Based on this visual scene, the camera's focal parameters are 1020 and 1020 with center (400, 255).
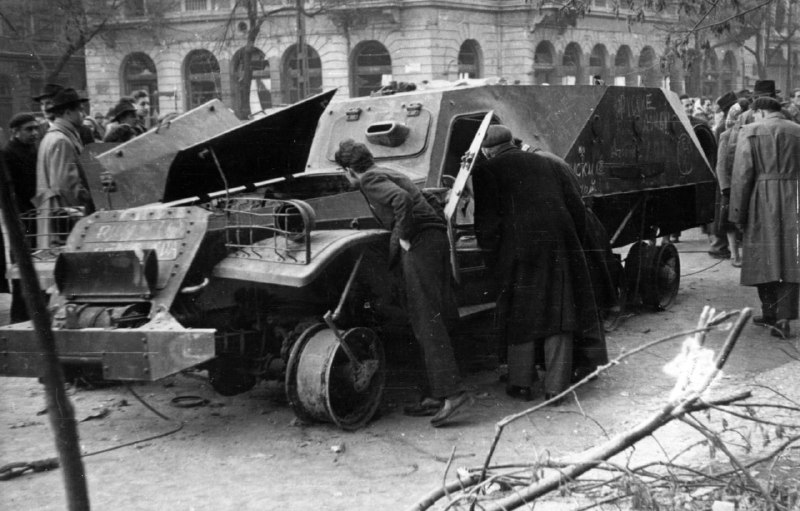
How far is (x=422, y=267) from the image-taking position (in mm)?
5926

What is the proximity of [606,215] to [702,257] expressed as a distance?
4536 mm

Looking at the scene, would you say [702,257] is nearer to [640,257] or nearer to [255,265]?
[640,257]

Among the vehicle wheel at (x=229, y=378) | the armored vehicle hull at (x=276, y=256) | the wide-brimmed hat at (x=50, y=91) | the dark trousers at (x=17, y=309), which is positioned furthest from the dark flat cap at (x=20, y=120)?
the vehicle wheel at (x=229, y=378)

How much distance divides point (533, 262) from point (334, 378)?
1.52 m

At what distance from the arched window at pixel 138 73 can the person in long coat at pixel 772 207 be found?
82.6 ft

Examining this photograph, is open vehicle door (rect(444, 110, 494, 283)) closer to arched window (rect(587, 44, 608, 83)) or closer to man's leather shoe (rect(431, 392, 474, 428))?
man's leather shoe (rect(431, 392, 474, 428))

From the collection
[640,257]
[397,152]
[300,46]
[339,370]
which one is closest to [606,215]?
[640,257]

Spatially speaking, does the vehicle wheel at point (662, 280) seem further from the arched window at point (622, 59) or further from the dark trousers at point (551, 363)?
the arched window at point (622, 59)

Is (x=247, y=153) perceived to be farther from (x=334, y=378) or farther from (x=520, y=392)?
(x=520, y=392)

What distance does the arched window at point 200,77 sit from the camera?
30.5 meters

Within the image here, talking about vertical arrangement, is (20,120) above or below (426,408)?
above

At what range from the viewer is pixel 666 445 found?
4.79 metres

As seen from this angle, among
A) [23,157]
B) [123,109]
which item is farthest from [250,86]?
[23,157]

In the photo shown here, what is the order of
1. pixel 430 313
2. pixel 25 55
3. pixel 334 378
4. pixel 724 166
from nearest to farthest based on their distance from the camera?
1. pixel 334 378
2. pixel 430 313
3. pixel 724 166
4. pixel 25 55
